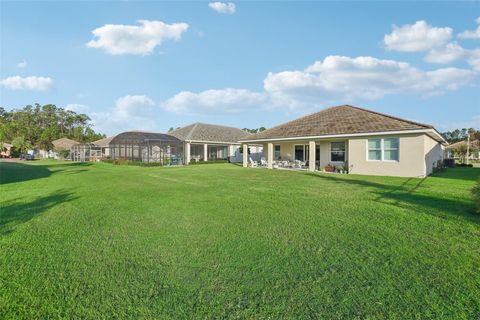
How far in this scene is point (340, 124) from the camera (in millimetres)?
21047

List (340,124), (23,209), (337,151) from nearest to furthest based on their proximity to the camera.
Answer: (23,209)
(340,124)
(337,151)

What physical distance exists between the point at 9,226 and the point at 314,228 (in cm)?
728

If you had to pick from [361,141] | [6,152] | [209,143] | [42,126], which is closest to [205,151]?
[209,143]

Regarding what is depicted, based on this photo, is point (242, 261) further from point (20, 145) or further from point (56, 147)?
point (20, 145)

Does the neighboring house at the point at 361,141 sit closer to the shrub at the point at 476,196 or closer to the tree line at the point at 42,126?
the shrub at the point at 476,196

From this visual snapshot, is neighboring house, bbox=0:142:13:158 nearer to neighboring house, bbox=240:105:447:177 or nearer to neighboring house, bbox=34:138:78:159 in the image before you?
neighboring house, bbox=34:138:78:159

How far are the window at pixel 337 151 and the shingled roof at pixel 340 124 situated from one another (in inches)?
59.9

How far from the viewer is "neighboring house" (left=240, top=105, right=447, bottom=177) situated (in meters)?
16.6

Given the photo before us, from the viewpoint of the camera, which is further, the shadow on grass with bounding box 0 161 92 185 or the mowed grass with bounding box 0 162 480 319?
the shadow on grass with bounding box 0 161 92 185

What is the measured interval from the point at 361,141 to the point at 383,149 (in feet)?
5.12

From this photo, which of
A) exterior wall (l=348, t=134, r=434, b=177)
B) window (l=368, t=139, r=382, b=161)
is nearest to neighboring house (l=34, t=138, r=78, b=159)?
exterior wall (l=348, t=134, r=434, b=177)

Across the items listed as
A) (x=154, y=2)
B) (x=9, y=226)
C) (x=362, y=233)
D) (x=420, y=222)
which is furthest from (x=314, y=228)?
(x=154, y=2)

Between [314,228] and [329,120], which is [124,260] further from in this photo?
[329,120]

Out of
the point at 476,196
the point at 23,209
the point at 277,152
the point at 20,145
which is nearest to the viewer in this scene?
the point at 476,196
